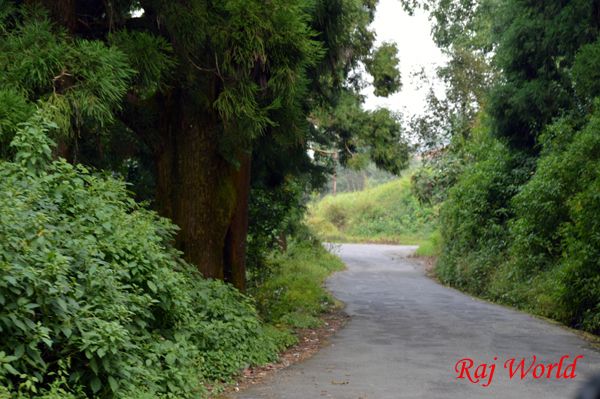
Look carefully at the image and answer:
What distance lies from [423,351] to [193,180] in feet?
14.1

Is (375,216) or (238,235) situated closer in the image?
(238,235)

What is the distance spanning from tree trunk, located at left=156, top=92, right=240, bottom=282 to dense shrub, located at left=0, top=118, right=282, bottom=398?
2256 millimetres

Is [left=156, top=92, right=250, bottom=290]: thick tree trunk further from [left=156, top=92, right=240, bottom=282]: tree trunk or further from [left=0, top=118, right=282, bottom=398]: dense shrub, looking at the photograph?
[left=0, top=118, right=282, bottom=398]: dense shrub

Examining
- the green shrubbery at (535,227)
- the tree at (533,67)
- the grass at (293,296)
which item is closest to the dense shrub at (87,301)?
the grass at (293,296)

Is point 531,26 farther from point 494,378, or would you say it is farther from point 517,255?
point 494,378

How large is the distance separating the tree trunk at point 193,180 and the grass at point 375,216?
41.7m

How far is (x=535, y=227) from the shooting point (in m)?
19.3

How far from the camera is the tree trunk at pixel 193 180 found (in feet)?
39.3

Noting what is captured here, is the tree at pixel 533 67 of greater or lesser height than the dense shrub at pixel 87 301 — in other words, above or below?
above

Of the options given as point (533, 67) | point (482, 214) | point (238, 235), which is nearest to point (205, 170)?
point (238, 235)

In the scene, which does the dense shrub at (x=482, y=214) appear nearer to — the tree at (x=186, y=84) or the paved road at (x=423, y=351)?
the paved road at (x=423, y=351)

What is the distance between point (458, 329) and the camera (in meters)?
14.1

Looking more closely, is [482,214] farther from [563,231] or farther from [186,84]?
[186,84]

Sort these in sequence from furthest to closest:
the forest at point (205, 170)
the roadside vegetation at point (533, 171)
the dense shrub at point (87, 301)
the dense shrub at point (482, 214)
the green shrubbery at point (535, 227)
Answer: the dense shrub at point (482, 214), the roadside vegetation at point (533, 171), the green shrubbery at point (535, 227), the forest at point (205, 170), the dense shrub at point (87, 301)
